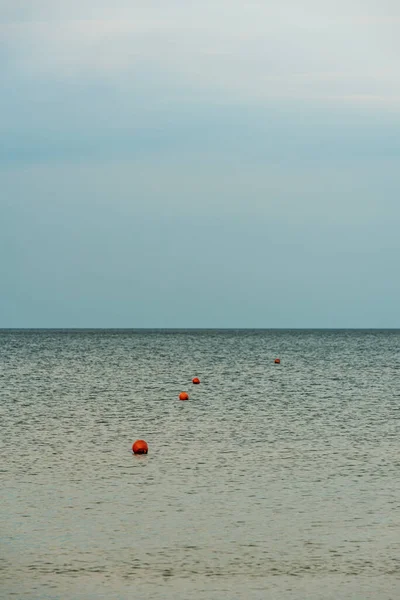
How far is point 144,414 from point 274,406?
7.65m

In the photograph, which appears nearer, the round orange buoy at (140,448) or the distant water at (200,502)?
the distant water at (200,502)

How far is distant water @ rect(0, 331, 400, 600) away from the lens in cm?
1378

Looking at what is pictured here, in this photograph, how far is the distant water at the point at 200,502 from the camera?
13781 mm

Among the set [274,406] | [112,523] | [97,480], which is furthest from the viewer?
[274,406]

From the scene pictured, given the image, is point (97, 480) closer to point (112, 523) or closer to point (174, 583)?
point (112, 523)

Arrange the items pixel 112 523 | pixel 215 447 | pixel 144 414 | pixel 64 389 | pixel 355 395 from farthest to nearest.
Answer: pixel 64 389, pixel 355 395, pixel 144 414, pixel 215 447, pixel 112 523

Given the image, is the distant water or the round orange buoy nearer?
the distant water

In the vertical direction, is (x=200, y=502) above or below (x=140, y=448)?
below

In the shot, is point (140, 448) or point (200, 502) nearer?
point (200, 502)

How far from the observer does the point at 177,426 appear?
35188mm

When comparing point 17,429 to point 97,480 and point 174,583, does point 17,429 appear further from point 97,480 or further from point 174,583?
point 174,583

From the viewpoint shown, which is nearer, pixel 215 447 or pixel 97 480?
pixel 97 480

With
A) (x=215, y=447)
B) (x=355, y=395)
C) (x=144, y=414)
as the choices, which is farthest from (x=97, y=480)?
(x=355, y=395)

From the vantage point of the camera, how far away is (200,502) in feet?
65.4
